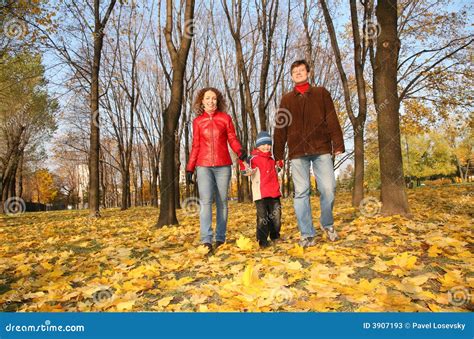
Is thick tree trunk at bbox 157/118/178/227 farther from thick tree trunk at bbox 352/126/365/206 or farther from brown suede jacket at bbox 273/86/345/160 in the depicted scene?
thick tree trunk at bbox 352/126/365/206

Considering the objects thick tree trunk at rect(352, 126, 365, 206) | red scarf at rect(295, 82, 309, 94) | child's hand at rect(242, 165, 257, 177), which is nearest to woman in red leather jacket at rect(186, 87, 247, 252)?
child's hand at rect(242, 165, 257, 177)

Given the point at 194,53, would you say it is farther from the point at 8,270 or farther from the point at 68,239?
the point at 8,270

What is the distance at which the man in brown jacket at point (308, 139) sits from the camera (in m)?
3.94

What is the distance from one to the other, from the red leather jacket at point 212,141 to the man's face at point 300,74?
1002 millimetres

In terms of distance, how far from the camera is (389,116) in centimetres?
576

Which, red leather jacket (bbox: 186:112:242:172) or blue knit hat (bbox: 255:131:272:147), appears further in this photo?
blue knit hat (bbox: 255:131:272:147)

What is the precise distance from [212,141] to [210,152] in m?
0.14

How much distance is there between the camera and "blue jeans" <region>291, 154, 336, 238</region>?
401cm

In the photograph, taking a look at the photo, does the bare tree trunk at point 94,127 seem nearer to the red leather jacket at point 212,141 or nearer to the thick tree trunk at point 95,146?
the thick tree trunk at point 95,146

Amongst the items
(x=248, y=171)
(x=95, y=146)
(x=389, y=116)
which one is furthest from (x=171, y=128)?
(x=95, y=146)

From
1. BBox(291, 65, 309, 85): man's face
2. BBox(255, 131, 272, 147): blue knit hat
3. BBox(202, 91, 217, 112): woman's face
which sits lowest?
BBox(255, 131, 272, 147): blue knit hat

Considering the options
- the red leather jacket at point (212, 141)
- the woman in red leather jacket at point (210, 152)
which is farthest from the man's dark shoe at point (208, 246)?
the red leather jacket at point (212, 141)

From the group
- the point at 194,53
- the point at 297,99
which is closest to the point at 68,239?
the point at 297,99

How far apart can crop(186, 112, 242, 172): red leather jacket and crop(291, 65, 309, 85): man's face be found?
1002 millimetres
